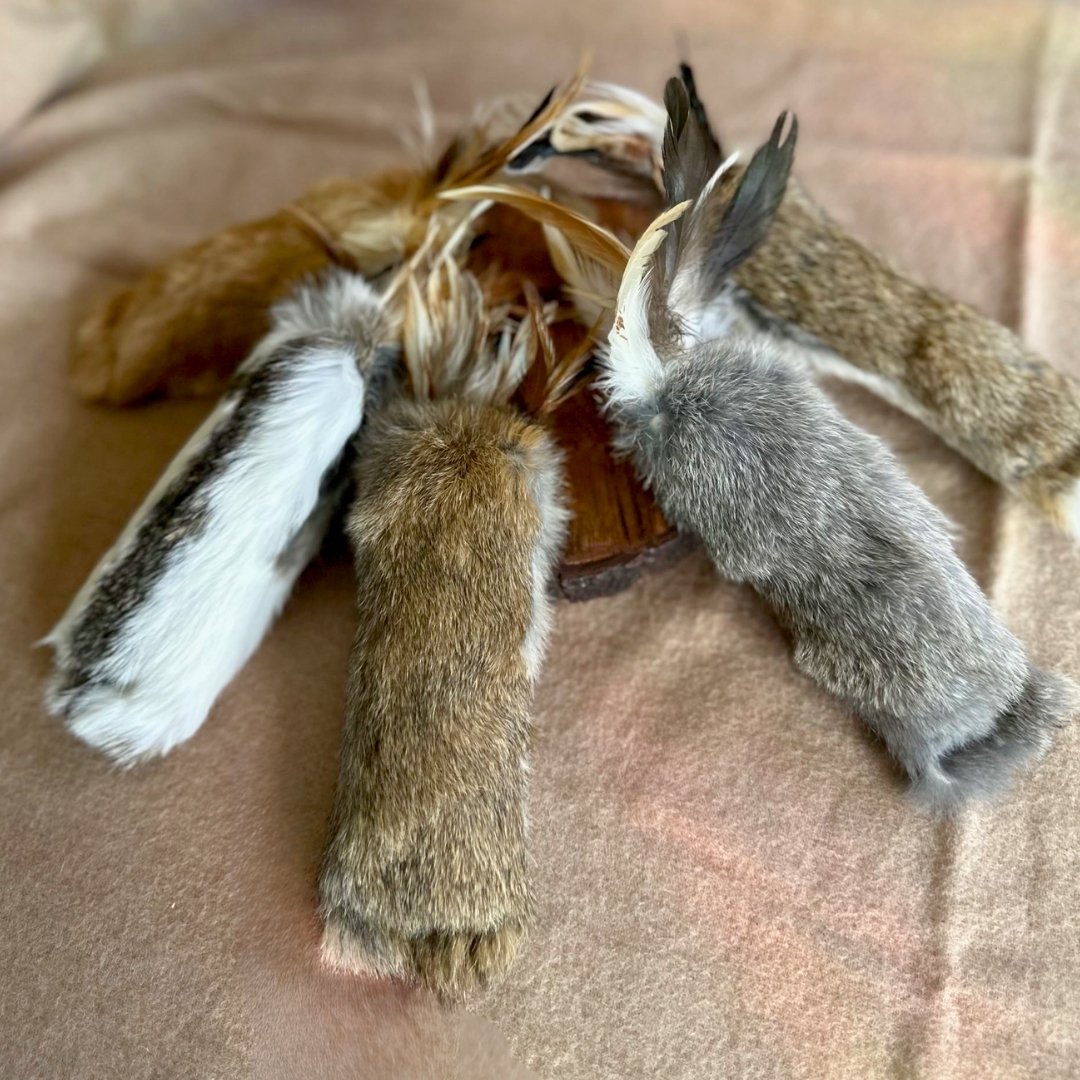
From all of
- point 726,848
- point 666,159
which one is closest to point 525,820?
point 726,848

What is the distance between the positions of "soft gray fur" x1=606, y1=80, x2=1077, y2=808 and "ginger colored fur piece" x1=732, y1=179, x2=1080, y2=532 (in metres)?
0.13

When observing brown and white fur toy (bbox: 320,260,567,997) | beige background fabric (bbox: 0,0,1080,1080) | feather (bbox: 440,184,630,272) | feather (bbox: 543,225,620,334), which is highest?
feather (bbox: 440,184,630,272)

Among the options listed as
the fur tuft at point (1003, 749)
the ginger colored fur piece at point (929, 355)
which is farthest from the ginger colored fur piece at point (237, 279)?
the fur tuft at point (1003, 749)

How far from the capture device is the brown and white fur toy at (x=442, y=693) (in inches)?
24.0

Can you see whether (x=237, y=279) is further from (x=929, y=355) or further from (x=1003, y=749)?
(x=1003, y=749)

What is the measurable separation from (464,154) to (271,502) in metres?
0.38

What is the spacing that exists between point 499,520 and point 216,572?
8.6 inches

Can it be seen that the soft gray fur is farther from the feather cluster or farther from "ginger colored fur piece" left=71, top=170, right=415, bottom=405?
"ginger colored fur piece" left=71, top=170, right=415, bottom=405

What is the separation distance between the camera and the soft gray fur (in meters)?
0.64

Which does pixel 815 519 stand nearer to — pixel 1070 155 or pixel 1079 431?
pixel 1079 431

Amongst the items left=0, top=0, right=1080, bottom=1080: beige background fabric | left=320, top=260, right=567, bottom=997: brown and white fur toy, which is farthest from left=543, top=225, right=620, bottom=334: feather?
left=0, top=0, right=1080, bottom=1080: beige background fabric

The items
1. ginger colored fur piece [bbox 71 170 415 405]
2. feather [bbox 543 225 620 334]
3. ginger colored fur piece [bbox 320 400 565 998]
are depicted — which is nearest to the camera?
ginger colored fur piece [bbox 320 400 565 998]

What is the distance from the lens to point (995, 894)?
0.66 meters

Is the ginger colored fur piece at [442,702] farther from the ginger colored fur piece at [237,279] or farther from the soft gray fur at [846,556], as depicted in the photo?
the ginger colored fur piece at [237,279]
